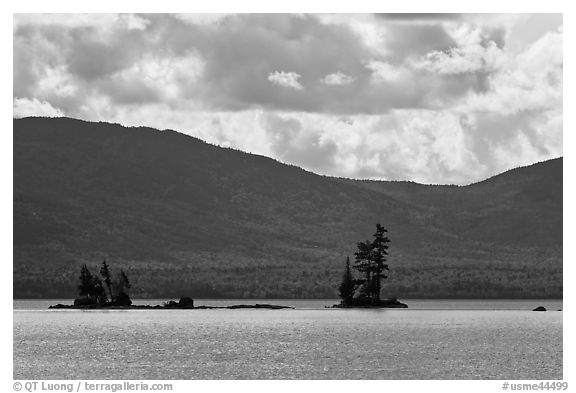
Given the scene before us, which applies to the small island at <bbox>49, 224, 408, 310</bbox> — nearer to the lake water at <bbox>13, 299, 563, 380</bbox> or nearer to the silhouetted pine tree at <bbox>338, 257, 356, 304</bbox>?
the silhouetted pine tree at <bbox>338, 257, 356, 304</bbox>

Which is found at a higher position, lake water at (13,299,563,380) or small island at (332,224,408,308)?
small island at (332,224,408,308)

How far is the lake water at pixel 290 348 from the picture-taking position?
305 feet

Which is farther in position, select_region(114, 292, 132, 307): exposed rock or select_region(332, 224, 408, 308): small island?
select_region(114, 292, 132, 307): exposed rock

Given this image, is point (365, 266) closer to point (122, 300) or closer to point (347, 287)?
point (347, 287)

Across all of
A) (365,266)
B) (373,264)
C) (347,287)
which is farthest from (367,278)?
(347,287)

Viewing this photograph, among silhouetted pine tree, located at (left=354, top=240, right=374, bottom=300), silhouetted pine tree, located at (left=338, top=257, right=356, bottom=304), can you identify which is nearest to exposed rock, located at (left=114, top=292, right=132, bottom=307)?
silhouetted pine tree, located at (left=338, top=257, right=356, bottom=304)

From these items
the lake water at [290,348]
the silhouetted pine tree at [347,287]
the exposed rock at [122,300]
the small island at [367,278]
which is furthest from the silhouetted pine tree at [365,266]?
the exposed rock at [122,300]

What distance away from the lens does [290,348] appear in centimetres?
11262

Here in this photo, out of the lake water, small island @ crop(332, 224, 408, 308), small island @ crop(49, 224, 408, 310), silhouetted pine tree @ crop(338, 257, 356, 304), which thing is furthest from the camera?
small island @ crop(49, 224, 408, 310)

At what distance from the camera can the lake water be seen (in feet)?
305
